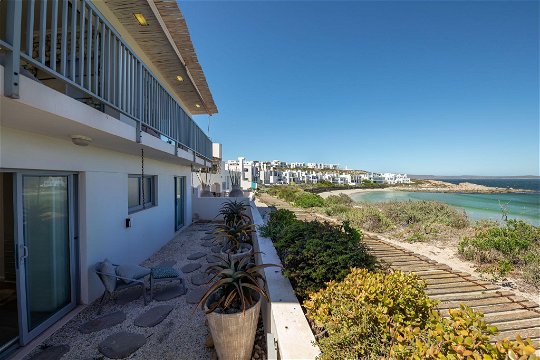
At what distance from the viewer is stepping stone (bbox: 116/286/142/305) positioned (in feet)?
12.8

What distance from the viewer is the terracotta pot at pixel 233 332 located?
2363 millimetres

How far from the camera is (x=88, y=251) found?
379cm

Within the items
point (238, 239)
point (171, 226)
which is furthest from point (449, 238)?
point (171, 226)

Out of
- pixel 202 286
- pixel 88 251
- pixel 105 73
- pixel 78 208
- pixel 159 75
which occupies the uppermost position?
pixel 159 75

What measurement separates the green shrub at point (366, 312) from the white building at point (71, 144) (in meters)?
2.92

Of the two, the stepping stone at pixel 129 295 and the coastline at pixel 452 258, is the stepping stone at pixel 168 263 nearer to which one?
the stepping stone at pixel 129 295

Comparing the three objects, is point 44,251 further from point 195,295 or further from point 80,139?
point 195,295

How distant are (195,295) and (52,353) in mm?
1793

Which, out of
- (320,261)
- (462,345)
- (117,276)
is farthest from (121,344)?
(462,345)

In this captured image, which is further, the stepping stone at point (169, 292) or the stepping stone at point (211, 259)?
the stepping stone at point (211, 259)

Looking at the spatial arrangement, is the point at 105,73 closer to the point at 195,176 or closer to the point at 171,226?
the point at 171,226

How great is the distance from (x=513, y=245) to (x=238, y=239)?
20.0 ft

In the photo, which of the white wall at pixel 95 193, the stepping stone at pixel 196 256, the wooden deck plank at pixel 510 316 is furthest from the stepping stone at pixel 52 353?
the wooden deck plank at pixel 510 316

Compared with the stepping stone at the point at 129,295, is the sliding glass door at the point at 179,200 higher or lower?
higher
